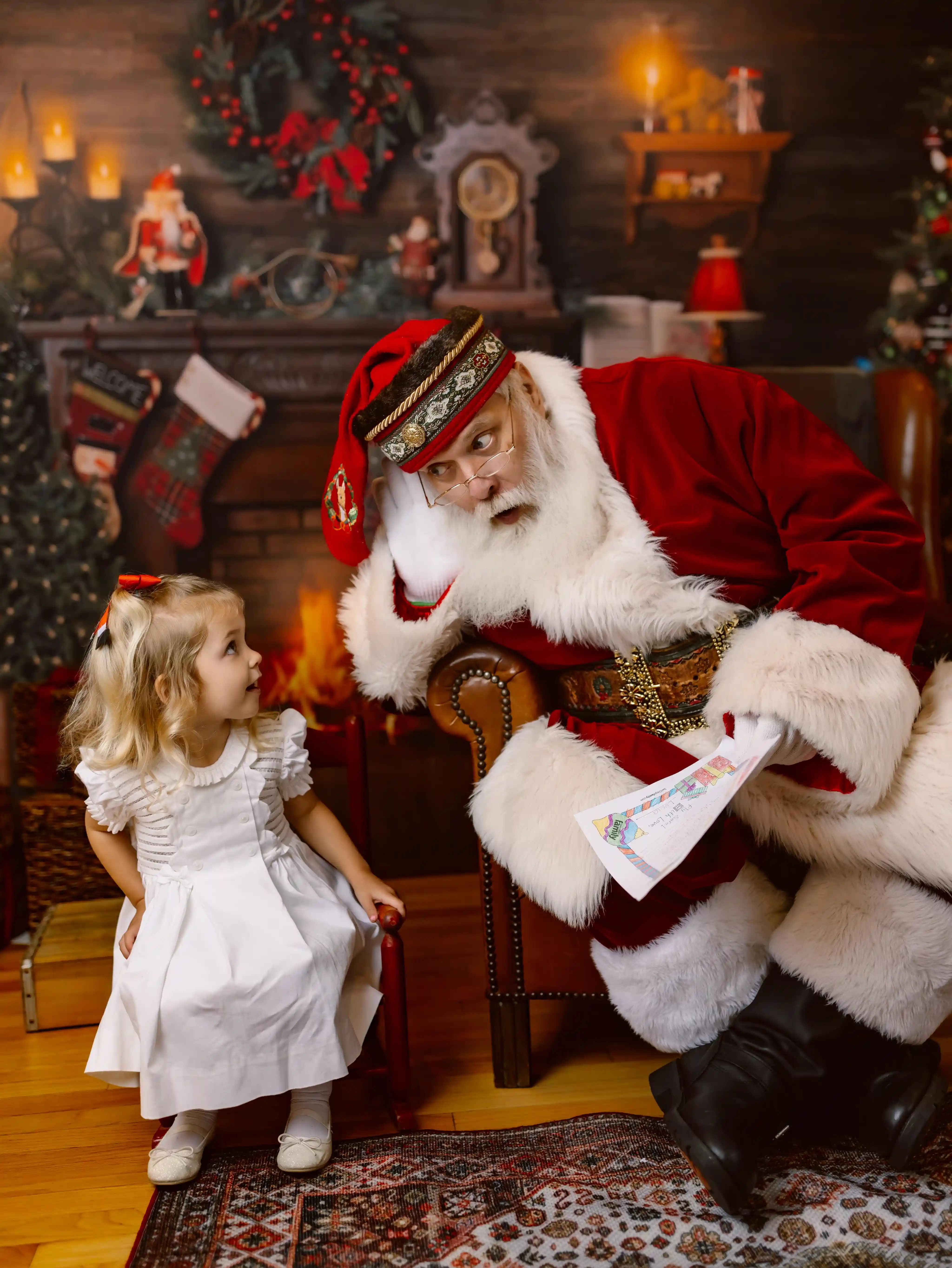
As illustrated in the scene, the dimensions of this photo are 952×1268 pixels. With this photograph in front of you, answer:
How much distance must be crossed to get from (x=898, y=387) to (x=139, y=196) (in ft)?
7.08

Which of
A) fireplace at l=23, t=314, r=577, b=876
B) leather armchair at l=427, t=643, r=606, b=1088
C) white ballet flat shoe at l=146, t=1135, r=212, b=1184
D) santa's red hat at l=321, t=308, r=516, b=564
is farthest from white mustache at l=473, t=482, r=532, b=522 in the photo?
fireplace at l=23, t=314, r=577, b=876

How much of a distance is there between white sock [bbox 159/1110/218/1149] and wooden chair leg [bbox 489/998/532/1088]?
0.51 metres

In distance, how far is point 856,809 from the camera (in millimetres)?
1656

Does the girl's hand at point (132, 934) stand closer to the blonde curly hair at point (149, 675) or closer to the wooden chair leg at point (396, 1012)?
the blonde curly hair at point (149, 675)

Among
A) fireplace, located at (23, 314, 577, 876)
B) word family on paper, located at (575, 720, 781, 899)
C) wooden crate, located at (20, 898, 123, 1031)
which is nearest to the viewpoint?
word family on paper, located at (575, 720, 781, 899)

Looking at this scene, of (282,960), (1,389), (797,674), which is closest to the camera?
(797,674)

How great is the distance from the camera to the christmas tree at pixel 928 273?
3238mm

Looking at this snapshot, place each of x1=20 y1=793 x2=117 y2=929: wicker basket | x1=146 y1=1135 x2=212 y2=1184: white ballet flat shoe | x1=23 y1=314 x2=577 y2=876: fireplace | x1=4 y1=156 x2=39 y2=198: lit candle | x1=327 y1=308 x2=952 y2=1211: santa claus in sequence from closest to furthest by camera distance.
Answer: x1=327 y1=308 x2=952 y2=1211: santa claus → x1=146 y1=1135 x2=212 y2=1184: white ballet flat shoe → x1=20 y1=793 x2=117 y2=929: wicker basket → x1=4 y1=156 x2=39 y2=198: lit candle → x1=23 y1=314 x2=577 y2=876: fireplace

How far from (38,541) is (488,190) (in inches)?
60.8

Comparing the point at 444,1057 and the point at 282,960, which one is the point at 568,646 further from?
the point at 444,1057

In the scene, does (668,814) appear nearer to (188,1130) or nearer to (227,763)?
(227,763)

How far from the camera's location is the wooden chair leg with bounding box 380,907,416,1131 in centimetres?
188

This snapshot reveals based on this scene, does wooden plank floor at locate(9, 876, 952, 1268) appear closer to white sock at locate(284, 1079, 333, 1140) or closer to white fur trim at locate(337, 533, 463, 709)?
white sock at locate(284, 1079, 333, 1140)

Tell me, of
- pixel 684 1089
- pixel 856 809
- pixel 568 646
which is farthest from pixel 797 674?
pixel 684 1089
